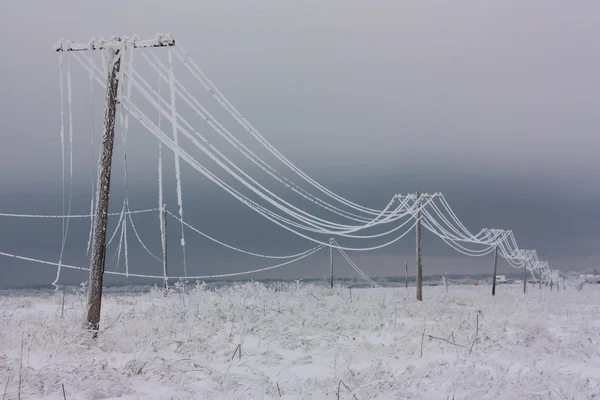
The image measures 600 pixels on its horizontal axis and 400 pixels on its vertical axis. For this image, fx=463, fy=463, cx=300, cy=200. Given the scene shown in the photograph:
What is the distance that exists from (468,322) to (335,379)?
27.2ft

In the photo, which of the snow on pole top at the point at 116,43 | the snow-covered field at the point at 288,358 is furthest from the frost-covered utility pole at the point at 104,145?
the snow-covered field at the point at 288,358

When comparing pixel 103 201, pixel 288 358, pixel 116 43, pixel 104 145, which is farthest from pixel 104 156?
pixel 288 358

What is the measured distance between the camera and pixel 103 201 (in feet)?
35.7

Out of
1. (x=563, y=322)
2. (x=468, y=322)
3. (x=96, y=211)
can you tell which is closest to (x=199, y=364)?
(x=96, y=211)

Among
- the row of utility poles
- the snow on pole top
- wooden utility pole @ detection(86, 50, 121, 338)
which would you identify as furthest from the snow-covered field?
the snow on pole top

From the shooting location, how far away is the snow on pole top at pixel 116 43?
1068 cm

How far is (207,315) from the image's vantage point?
43.7 feet

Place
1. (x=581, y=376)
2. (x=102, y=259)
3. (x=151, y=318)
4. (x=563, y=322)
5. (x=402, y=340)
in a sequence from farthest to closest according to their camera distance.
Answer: (x=563, y=322), (x=151, y=318), (x=402, y=340), (x=102, y=259), (x=581, y=376)

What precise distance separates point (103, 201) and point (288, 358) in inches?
220

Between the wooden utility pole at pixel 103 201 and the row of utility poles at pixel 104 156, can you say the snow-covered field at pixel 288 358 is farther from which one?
the row of utility poles at pixel 104 156

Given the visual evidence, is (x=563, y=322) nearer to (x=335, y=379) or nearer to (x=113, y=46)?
(x=335, y=379)

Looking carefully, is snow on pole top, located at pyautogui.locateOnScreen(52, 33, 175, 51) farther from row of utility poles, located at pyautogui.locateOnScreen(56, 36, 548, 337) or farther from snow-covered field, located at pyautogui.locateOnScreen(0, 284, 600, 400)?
snow-covered field, located at pyautogui.locateOnScreen(0, 284, 600, 400)

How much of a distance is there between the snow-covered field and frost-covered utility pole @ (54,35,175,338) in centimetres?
88

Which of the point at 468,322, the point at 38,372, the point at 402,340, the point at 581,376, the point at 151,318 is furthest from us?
the point at 468,322
